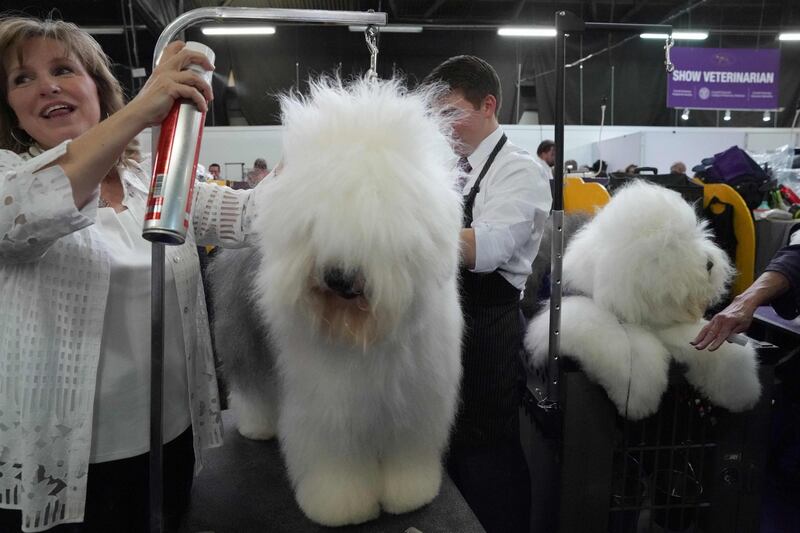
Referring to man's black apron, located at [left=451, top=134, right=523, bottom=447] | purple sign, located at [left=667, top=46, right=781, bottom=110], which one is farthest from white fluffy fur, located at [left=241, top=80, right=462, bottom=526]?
purple sign, located at [left=667, top=46, right=781, bottom=110]

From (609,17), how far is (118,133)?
9345 millimetres

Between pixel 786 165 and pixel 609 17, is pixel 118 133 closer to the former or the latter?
pixel 786 165

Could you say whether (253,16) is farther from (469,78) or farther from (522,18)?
(522,18)

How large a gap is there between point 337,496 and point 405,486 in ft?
0.46

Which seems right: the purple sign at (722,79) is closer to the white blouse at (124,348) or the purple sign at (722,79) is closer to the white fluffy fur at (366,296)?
the white fluffy fur at (366,296)

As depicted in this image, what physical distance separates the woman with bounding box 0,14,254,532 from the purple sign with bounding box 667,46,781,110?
6.79 metres

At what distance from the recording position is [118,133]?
0.69 metres

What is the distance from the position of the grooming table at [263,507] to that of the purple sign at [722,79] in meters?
6.61

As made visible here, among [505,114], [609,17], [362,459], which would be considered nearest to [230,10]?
[362,459]

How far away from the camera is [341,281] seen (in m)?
0.83

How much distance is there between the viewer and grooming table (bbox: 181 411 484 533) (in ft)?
3.45

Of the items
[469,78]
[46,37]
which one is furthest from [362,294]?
[469,78]

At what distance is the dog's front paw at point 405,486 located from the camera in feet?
3.55

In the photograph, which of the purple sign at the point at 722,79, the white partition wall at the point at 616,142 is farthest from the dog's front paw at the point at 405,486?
the purple sign at the point at 722,79
